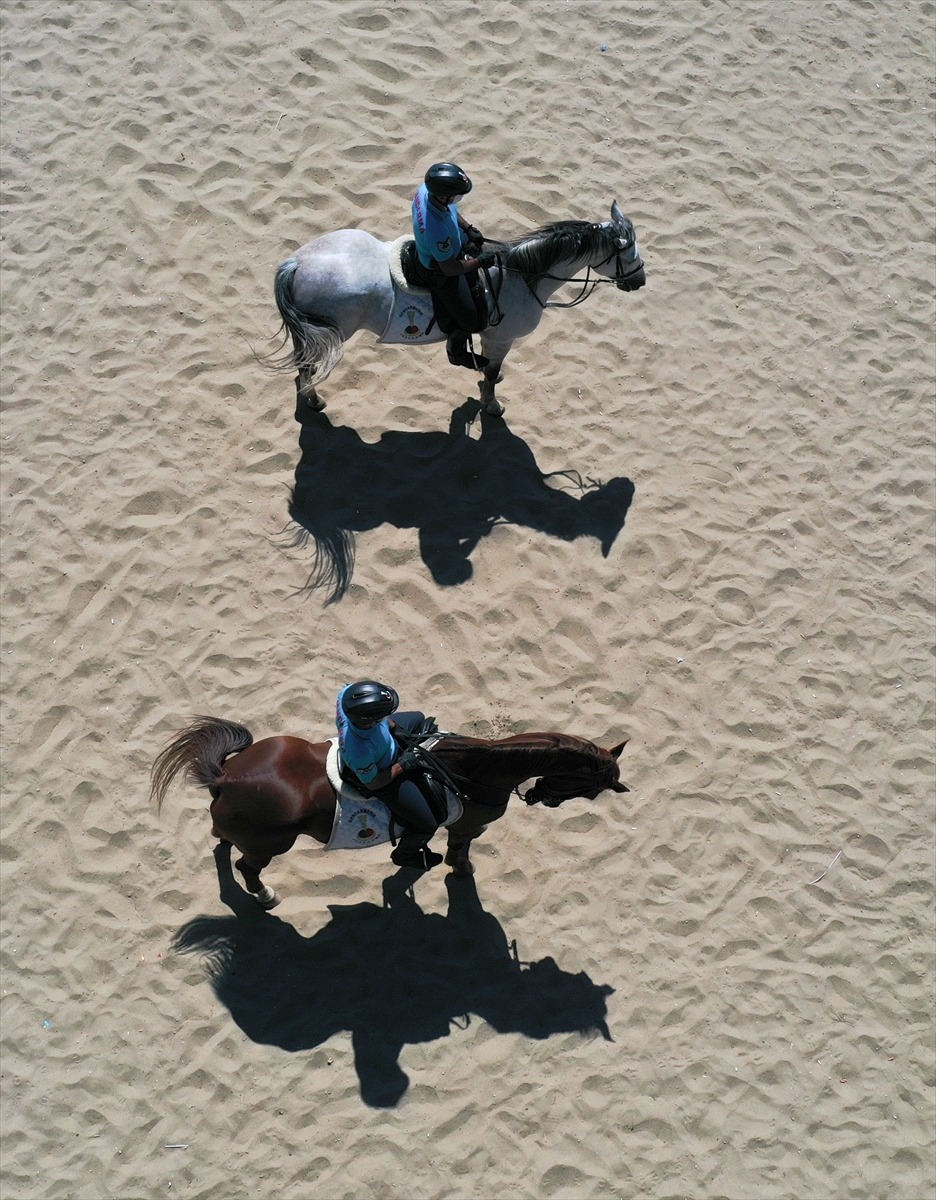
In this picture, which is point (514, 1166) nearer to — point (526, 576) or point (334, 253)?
point (526, 576)

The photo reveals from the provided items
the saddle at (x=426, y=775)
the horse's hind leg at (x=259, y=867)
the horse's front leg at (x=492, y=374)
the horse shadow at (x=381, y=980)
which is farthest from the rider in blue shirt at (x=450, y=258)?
the horse shadow at (x=381, y=980)

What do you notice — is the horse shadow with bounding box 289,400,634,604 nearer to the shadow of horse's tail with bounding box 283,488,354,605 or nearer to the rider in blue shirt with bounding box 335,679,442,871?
the shadow of horse's tail with bounding box 283,488,354,605

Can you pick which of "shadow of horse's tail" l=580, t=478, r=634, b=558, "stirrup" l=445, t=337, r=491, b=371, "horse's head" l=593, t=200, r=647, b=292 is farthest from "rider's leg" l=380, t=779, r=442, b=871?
"horse's head" l=593, t=200, r=647, b=292

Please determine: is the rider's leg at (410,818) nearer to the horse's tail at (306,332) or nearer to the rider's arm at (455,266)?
the horse's tail at (306,332)

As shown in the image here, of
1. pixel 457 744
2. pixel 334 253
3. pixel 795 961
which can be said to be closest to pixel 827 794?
pixel 795 961

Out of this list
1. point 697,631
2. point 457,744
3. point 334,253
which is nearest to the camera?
point 457,744
